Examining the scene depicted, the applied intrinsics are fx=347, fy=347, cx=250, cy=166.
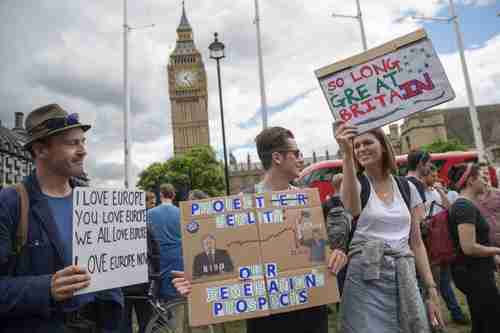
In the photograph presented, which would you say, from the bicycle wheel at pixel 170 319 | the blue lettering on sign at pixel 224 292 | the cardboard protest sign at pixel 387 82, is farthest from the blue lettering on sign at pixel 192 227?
the bicycle wheel at pixel 170 319

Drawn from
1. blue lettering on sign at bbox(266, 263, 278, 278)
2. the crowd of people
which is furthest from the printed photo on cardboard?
blue lettering on sign at bbox(266, 263, 278, 278)

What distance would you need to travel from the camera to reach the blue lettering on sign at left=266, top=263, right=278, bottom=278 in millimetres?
1987

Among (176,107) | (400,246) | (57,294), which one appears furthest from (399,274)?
(176,107)

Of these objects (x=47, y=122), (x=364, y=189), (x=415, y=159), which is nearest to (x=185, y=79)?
(x=415, y=159)

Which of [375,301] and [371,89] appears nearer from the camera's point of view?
[375,301]

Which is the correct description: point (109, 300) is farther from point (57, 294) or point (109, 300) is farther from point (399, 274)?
point (399, 274)

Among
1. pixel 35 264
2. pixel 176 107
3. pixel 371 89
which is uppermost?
pixel 176 107

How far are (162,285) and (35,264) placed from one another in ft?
10.6

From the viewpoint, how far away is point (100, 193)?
198 cm

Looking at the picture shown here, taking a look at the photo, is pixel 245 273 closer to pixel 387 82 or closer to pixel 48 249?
pixel 48 249

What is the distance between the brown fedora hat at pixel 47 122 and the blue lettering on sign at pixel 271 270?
1.38m

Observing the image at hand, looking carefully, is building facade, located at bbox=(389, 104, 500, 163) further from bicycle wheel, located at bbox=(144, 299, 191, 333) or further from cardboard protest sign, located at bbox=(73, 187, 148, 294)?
cardboard protest sign, located at bbox=(73, 187, 148, 294)

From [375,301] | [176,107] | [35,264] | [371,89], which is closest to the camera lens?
[35,264]

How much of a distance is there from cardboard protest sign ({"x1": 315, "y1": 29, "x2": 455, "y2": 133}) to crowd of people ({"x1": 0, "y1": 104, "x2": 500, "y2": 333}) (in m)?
0.19
